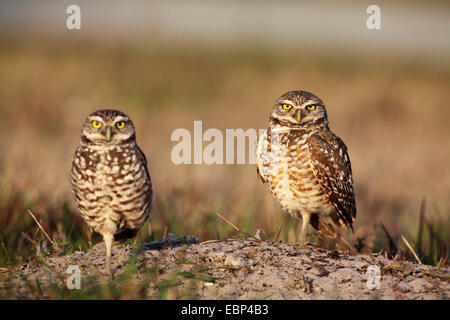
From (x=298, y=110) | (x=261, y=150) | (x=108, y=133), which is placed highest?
(x=298, y=110)

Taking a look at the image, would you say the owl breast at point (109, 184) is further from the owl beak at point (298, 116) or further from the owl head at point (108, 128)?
the owl beak at point (298, 116)

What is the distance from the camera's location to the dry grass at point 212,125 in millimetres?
5664

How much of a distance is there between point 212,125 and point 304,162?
21.8 ft

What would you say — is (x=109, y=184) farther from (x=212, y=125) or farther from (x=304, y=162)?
(x=212, y=125)

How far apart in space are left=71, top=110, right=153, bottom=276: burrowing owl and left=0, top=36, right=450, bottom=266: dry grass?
79 centimetres

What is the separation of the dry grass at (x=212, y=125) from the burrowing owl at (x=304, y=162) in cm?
Result: 54

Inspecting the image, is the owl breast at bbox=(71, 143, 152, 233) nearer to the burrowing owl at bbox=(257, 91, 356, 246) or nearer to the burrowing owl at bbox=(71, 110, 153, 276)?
the burrowing owl at bbox=(71, 110, 153, 276)

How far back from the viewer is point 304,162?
15.0ft

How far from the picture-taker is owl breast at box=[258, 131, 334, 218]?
14.9 feet

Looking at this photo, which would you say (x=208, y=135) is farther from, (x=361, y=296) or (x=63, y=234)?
(x=361, y=296)

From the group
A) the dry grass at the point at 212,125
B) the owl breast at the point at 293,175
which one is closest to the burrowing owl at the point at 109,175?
the dry grass at the point at 212,125

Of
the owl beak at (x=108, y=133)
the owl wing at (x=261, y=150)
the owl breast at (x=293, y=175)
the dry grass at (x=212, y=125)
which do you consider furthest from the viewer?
the dry grass at (x=212, y=125)

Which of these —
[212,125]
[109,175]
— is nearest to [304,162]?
[109,175]
